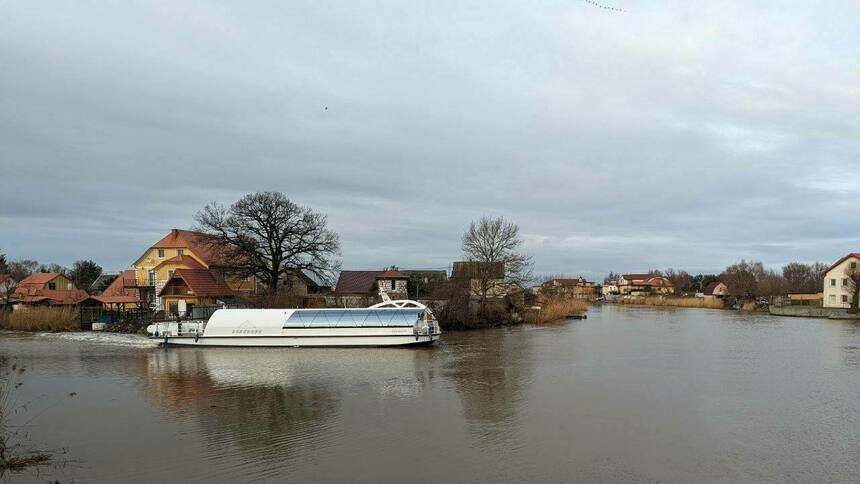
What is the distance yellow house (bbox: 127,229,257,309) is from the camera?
50100 millimetres

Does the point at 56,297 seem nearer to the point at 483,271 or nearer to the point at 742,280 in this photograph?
the point at 483,271

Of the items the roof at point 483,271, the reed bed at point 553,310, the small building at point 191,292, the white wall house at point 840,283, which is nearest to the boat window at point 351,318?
the small building at point 191,292

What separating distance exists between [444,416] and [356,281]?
160 feet

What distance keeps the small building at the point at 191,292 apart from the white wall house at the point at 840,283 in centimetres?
6824

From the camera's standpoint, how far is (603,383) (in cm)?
2070

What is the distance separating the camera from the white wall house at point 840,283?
234 ft

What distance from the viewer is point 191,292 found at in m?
47.2

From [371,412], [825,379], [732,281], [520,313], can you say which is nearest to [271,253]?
[520,313]

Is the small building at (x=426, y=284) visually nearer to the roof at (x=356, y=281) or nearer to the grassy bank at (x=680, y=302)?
the roof at (x=356, y=281)

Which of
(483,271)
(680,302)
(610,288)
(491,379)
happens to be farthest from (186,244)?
(610,288)

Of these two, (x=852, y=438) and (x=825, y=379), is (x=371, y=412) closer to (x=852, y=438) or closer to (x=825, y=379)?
(x=852, y=438)

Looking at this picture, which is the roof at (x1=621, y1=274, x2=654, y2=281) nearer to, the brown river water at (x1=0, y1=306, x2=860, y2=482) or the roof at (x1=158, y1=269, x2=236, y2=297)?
the roof at (x1=158, y1=269, x2=236, y2=297)

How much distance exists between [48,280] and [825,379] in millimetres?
75077

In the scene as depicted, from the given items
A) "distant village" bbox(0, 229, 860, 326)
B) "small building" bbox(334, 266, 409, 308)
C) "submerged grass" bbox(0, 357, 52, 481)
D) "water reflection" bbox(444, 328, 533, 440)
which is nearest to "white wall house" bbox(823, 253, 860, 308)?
"distant village" bbox(0, 229, 860, 326)
